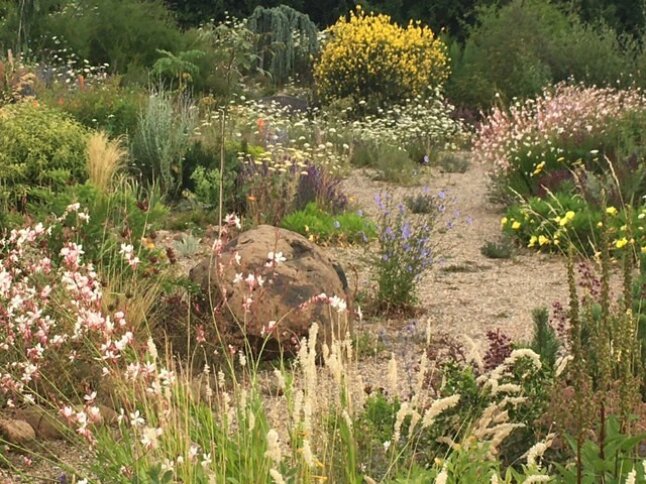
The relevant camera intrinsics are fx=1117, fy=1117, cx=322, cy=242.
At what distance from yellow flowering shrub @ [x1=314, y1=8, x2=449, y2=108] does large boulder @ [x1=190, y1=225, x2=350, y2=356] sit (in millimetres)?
10508

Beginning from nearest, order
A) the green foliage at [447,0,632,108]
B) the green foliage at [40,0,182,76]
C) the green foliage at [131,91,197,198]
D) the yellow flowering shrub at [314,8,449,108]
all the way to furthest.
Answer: the green foliage at [131,91,197,198]
the green foliage at [447,0,632,108]
the yellow flowering shrub at [314,8,449,108]
the green foliage at [40,0,182,76]

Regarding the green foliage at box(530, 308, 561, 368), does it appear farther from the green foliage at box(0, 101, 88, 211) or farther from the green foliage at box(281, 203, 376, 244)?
the green foliage at box(0, 101, 88, 211)

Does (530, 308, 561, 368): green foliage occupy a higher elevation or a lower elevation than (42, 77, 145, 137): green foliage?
lower

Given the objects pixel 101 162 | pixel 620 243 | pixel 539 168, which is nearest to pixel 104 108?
pixel 101 162

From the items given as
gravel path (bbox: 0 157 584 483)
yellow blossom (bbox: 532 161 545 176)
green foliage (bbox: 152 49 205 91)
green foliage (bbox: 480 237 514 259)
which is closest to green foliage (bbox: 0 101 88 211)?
gravel path (bbox: 0 157 584 483)

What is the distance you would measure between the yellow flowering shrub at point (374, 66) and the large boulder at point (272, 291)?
414 inches

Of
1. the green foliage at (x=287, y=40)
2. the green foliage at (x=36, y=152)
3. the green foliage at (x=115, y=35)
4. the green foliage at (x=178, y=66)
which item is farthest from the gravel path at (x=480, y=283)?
the green foliage at (x=287, y=40)

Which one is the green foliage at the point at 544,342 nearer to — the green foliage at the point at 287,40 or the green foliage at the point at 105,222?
the green foliage at the point at 105,222

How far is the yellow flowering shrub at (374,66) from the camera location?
16422 millimetres

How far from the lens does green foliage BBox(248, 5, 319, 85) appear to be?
1992 centimetres

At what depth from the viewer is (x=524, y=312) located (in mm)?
7023

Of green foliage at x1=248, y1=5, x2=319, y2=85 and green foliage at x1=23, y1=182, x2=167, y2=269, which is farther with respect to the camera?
green foliage at x1=248, y1=5, x2=319, y2=85

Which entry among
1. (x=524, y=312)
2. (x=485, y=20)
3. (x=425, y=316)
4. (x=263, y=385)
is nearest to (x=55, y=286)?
(x=263, y=385)

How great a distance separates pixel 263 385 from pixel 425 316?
192 cm
